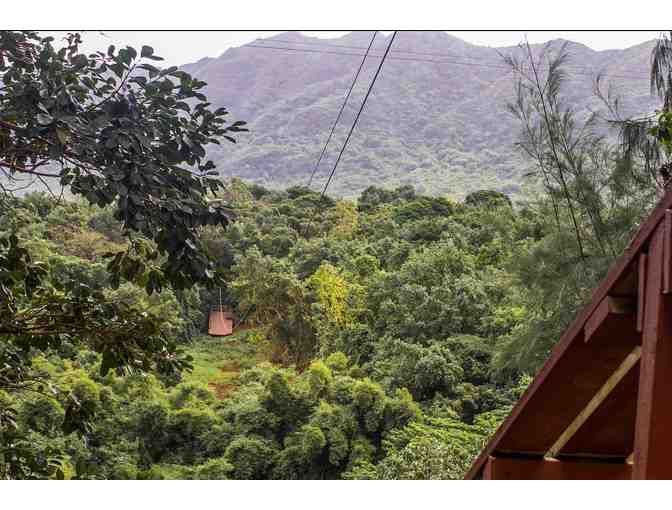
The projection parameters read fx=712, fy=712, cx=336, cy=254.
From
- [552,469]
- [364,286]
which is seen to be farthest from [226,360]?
[552,469]

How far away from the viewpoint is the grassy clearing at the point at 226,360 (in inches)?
127

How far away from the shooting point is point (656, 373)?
86 cm

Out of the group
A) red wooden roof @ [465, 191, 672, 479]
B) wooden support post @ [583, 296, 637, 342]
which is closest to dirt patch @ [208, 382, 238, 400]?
red wooden roof @ [465, 191, 672, 479]

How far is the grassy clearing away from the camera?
3.23m

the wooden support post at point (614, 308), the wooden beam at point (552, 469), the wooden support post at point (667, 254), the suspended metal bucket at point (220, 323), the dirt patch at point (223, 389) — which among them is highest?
the wooden support post at point (667, 254)

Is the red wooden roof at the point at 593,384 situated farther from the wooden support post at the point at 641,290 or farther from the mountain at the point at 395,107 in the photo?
the mountain at the point at 395,107

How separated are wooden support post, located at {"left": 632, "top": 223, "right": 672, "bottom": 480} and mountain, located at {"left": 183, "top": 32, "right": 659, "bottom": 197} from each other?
2.50 meters

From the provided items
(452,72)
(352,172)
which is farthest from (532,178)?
(352,172)

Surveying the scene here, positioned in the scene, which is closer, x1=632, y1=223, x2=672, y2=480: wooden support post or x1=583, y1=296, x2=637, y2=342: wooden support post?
x1=632, y1=223, x2=672, y2=480: wooden support post

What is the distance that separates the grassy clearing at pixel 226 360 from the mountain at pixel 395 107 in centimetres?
74

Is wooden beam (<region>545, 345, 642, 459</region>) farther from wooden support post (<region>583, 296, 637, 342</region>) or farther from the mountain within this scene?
the mountain

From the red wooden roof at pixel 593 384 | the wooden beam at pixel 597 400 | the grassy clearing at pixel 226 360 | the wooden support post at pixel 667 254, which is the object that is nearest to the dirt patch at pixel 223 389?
the grassy clearing at pixel 226 360

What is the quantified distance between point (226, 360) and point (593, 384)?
7.45 feet
